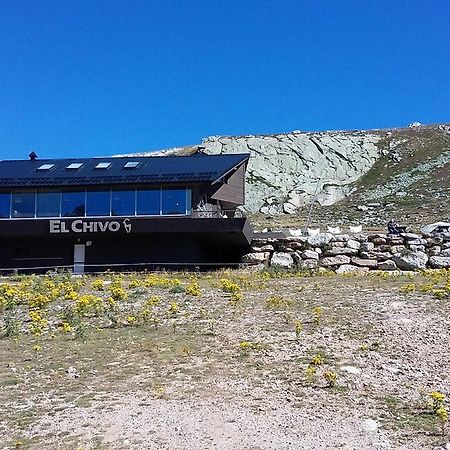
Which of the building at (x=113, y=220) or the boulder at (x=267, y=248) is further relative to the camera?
the boulder at (x=267, y=248)

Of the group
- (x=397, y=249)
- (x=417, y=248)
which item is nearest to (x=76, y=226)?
(x=397, y=249)

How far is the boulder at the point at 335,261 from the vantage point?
98.4ft

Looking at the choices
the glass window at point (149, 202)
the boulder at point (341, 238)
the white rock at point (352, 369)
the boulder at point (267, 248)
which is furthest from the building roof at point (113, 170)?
the white rock at point (352, 369)

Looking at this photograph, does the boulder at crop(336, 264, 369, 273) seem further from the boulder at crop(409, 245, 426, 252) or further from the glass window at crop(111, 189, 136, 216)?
the glass window at crop(111, 189, 136, 216)

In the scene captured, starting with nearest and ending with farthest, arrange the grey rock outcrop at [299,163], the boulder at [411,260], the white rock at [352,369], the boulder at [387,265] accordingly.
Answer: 1. the white rock at [352,369]
2. the boulder at [411,260]
3. the boulder at [387,265]
4. the grey rock outcrop at [299,163]

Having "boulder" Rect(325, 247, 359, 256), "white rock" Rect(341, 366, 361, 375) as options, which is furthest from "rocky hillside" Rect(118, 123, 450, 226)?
"white rock" Rect(341, 366, 361, 375)

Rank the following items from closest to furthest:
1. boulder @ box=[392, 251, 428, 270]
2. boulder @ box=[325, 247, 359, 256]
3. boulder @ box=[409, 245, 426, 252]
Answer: boulder @ box=[392, 251, 428, 270] → boulder @ box=[409, 245, 426, 252] → boulder @ box=[325, 247, 359, 256]

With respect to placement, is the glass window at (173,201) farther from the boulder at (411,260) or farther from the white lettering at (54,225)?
the boulder at (411,260)

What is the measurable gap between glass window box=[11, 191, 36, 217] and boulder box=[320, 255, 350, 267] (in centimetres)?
1447

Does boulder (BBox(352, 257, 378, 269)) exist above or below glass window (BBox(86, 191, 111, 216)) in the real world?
below

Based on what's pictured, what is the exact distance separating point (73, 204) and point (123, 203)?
251 cm

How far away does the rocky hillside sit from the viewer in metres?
61.9

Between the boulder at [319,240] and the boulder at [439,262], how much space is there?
4.92 m

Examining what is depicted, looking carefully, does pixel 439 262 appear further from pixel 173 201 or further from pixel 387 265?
pixel 173 201
